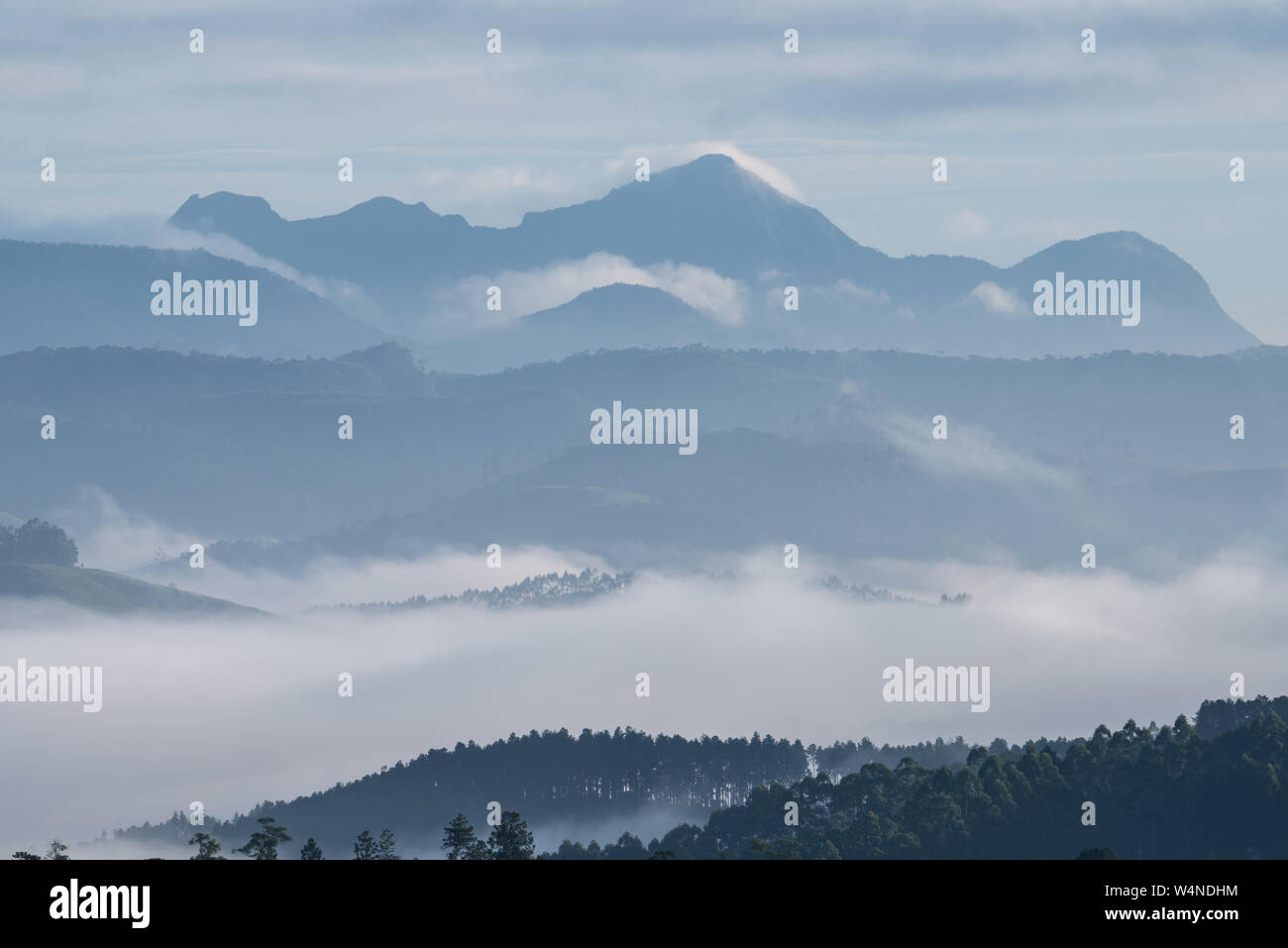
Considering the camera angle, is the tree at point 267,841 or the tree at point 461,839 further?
the tree at point 461,839

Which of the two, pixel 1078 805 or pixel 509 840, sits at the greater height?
pixel 509 840

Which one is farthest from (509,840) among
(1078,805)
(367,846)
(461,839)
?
(1078,805)

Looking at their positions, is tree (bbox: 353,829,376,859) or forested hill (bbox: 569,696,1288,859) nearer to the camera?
tree (bbox: 353,829,376,859)

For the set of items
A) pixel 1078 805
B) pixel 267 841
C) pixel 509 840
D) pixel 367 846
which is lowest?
pixel 367 846

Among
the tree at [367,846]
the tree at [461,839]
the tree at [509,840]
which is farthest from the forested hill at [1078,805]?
the tree at [367,846]

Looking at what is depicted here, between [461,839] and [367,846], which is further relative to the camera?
[367,846]

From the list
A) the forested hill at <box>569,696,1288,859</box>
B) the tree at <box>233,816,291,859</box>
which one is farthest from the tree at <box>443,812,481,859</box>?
the forested hill at <box>569,696,1288,859</box>

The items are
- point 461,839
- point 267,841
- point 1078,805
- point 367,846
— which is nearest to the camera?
point 267,841

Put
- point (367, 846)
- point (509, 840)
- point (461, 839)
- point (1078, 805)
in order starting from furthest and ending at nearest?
point (1078, 805) < point (367, 846) < point (461, 839) < point (509, 840)

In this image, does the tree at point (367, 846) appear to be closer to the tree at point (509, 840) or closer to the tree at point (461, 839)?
the tree at point (461, 839)

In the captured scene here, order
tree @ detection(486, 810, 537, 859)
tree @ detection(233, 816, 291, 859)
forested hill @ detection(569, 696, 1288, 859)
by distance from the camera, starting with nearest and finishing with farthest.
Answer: tree @ detection(233, 816, 291, 859) → tree @ detection(486, 810, 537, 859) → forested hill @ detection(569, 696, 1288, 859)

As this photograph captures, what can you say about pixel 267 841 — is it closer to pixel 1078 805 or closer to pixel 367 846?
pixel 367 846

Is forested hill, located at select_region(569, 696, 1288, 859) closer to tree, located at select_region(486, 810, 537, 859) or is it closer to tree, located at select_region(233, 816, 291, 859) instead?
tree, located at select_region(486, 810, 537, 859)
